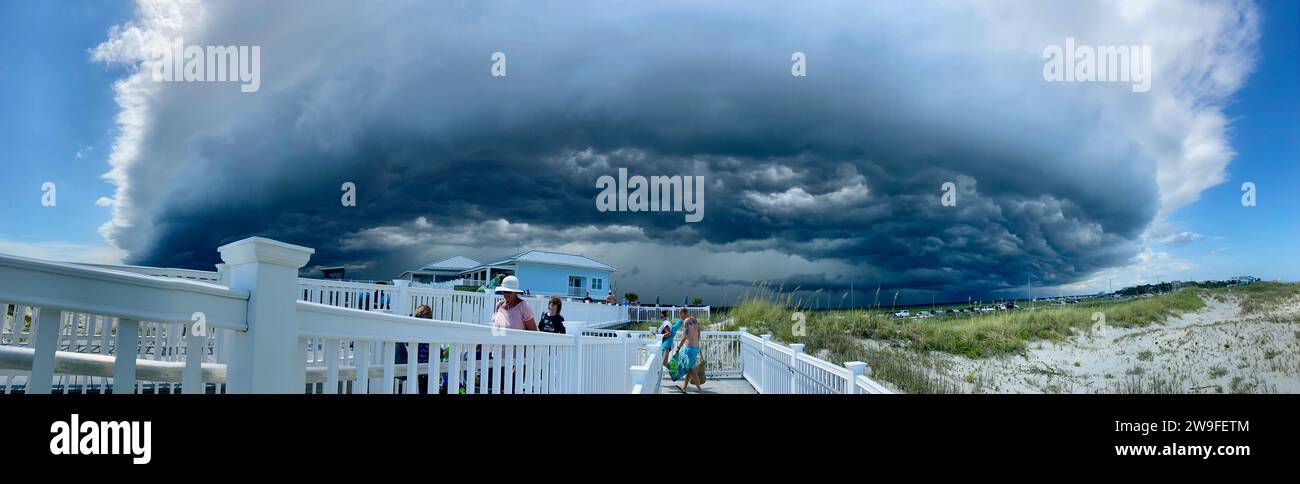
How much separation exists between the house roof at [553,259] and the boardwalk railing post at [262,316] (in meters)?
31.9

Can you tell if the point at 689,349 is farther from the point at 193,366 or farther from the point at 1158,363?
the point at 1158,363

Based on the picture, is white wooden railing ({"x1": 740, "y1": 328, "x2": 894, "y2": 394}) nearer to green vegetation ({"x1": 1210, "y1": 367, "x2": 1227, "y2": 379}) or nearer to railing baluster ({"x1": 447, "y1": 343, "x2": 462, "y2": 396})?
railing baluster ({"x1": 447, "y1": 343, "x2": 462, "y2": 396})

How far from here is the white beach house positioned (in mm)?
33562

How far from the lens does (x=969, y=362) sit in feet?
51.1

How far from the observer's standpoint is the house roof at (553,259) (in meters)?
33.6

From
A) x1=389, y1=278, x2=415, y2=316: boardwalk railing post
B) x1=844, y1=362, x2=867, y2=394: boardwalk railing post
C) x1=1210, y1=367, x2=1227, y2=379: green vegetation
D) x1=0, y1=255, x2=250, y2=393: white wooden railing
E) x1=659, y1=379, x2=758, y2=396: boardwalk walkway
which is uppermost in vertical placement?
x1=0, y1=255, x2=250, y2=393: white wooden railing

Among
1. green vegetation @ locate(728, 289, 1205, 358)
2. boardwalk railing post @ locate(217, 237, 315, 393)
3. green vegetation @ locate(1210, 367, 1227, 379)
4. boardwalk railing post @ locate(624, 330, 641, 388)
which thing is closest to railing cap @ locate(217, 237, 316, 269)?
boardwalk railing post @ locate(217, 237, 315, 393)

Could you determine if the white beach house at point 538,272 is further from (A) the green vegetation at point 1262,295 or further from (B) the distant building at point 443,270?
(A) the green vegetation at point 1262,295

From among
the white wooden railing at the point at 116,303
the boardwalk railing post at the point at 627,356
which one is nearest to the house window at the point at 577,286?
the boardwalk railing post at the point at 627,356
